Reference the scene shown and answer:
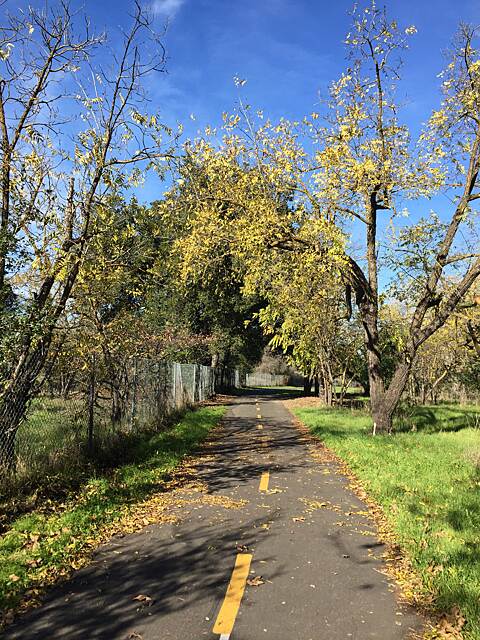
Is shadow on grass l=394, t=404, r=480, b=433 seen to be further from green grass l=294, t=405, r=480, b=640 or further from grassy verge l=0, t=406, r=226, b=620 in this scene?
grassy verge l=0, t=406, r=226, b=620

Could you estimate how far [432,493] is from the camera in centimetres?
754

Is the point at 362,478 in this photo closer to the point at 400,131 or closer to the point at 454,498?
the point at 454,498

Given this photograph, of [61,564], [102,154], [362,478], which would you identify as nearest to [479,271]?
[362,478]

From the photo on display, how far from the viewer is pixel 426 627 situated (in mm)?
3924

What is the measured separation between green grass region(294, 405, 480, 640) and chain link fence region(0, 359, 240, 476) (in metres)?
5.00

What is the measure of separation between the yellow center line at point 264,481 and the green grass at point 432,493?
1680 millimetres

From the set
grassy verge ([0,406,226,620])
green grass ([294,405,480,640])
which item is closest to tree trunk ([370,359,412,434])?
green grass ([294,405,480,640])

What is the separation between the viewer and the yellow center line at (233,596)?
3893 millimetres

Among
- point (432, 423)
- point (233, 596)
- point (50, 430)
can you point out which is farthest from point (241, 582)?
point (432, 423)

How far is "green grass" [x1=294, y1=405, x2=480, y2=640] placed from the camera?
179 inches

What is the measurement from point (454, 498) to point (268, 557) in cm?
337

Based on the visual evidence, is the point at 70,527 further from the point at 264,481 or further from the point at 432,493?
the point at 432,493

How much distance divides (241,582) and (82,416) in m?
5.88

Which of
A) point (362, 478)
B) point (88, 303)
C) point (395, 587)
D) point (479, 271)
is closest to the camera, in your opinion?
point (395, 587)
